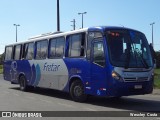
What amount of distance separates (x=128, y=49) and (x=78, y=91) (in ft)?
9.68

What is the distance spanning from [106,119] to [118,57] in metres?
3.75

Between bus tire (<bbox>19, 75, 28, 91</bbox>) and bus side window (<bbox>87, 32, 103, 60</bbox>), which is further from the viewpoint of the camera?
bus tire (<bbox>19, 75, 28, 91</bbox>)

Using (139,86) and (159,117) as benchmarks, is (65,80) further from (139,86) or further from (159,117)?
(159,117)

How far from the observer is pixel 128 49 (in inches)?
570

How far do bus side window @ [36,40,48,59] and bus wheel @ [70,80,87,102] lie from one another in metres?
3.63

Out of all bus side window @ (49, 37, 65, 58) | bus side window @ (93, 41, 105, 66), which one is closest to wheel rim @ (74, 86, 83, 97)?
bus side window @ (93, 41, 105, 66)

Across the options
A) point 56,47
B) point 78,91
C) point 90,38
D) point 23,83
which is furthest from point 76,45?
point 23,83

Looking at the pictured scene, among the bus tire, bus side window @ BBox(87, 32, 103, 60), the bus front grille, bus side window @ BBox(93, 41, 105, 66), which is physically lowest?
the bus tire

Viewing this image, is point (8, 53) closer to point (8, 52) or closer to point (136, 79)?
point (8, 52)

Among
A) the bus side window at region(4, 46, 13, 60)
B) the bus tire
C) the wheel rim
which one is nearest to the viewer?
the wheel rim

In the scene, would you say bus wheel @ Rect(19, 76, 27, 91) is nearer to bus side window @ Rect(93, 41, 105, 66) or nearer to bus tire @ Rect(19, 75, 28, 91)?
bus tire @ Rect(19, 75, 28, 91)

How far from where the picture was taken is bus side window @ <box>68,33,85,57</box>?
15664 millimetres

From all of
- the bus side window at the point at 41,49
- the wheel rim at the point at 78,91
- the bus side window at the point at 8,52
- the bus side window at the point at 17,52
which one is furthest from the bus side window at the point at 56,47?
the bus side window at the point at 8,52

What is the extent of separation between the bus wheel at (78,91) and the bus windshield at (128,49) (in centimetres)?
227
